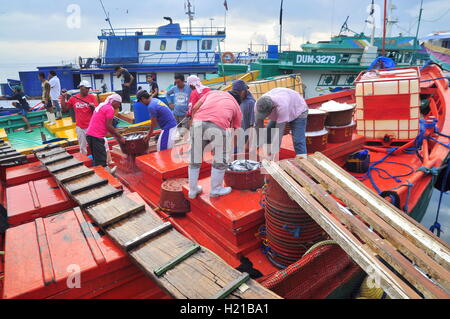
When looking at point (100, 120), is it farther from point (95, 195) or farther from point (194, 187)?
point (194, 187)

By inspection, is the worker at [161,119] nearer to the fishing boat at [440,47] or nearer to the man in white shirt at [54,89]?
the man in white shirt at [54,89]

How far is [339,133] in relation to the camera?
4984 mm

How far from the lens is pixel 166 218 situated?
12.6ft

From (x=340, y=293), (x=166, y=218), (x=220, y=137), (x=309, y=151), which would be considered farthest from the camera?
(x=309, y=151)

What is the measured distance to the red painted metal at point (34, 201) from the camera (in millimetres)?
3201

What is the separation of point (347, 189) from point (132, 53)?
21.5 meters

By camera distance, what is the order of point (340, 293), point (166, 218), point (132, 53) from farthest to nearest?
point (132, 53) < point (166, 218) < point (340, 293)

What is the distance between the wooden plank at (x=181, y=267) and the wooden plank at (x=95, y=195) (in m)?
0.57

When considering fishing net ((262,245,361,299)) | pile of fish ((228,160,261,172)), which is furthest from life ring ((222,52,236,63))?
fishing net ((262,245,361,299))

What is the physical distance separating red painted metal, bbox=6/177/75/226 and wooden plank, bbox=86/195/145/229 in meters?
0.75

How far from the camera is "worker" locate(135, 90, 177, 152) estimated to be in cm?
529

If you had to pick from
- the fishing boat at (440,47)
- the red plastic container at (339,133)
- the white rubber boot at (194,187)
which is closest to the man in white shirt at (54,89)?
the white rubber boot at (194,187)

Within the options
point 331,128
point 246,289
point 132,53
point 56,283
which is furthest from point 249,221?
point 132,53

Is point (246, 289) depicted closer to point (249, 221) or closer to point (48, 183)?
point (249, 221)
